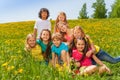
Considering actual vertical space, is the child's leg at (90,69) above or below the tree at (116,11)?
above

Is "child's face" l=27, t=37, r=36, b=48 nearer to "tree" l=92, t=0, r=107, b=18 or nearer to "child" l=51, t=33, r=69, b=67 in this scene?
"child" l=51, t=33, r=69, b=67

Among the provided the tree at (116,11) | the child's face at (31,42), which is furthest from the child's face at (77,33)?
the tree at (116,11)

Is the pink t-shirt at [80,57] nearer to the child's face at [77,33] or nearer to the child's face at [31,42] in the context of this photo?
the child's face at [77,33]

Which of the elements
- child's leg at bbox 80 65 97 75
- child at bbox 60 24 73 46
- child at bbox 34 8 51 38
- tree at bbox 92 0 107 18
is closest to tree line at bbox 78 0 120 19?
tree at bbox 92 0 107 18

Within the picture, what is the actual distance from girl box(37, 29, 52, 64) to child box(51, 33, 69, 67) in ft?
1.74

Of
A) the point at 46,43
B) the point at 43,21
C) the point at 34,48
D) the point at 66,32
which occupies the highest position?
the point at 43,21

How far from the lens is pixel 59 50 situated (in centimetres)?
1055

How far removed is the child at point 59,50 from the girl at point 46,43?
0.53m

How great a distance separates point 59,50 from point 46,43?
888mm

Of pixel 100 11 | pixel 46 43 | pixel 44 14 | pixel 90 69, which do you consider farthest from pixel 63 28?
pixel 100 11

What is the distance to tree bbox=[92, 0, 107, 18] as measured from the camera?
258ft

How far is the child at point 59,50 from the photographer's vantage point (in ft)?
34.0

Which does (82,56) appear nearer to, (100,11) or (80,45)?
(80,45)

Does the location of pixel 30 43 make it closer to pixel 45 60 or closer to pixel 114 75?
pixel 45 60
